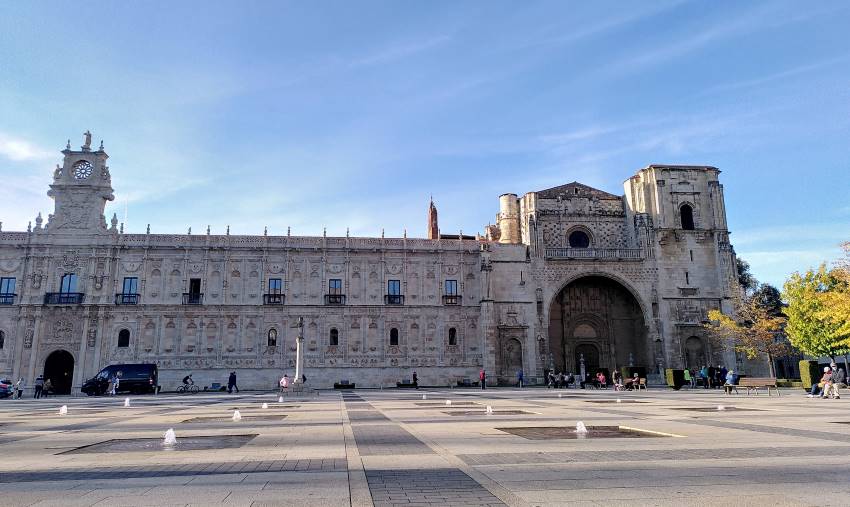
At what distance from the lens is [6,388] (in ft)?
114

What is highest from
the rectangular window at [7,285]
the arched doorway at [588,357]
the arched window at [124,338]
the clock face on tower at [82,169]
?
the clock face on tower at [82,169]

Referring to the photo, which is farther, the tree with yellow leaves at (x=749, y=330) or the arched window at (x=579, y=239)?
the arched window at (x=579, y=239)

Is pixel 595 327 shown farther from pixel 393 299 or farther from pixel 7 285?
pixel 7 285

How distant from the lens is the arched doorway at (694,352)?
150 ft

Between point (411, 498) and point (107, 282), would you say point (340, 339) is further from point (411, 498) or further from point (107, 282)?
point (411, 498)

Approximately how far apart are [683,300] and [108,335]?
44810mm

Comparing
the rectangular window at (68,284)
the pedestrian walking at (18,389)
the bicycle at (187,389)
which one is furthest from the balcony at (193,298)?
the pedestrian walking at (18,389)

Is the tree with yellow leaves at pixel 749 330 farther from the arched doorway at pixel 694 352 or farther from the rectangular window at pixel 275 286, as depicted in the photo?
the rectangular window at pixel 275 286

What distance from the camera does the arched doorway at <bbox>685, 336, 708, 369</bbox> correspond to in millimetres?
45594

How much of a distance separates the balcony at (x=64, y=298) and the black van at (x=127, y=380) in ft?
25.7

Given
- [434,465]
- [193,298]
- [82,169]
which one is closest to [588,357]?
[193,298]

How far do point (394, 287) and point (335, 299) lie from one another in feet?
15.5

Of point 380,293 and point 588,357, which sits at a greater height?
point 380,293

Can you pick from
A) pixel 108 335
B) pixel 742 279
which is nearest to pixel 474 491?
pixel 108 335
